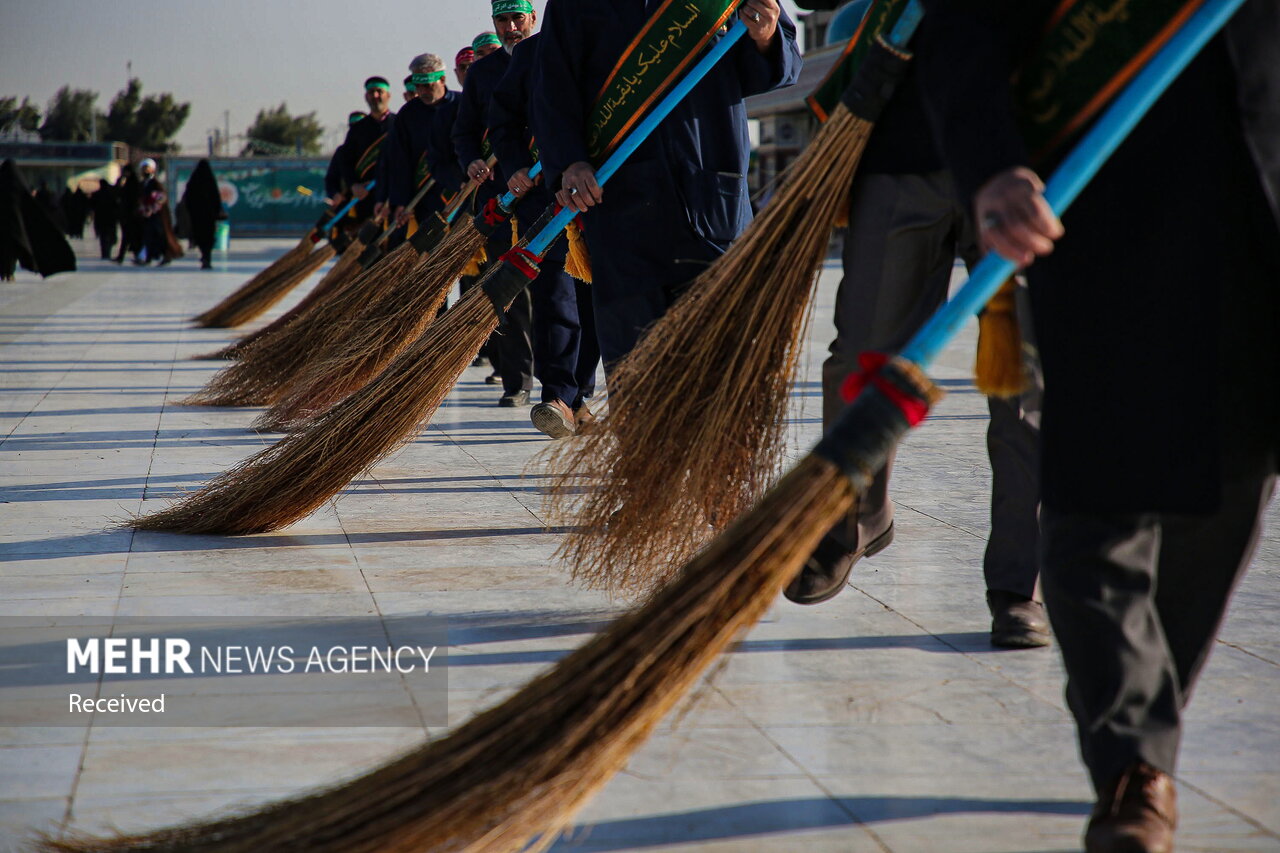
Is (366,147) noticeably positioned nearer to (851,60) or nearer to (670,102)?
(670,102)

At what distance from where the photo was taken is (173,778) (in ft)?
7.41

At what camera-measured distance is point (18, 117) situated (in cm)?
5419

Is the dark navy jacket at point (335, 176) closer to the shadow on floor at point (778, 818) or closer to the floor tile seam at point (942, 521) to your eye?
the floor tile seam at point (942, 521)

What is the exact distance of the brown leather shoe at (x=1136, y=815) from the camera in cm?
185

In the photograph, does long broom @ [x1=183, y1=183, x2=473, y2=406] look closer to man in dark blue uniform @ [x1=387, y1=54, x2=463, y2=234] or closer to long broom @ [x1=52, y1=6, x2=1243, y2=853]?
man in dark blue uniform @ [x1=387, y1=54, x2=463, y2=234]

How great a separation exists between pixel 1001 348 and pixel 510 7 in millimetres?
4619

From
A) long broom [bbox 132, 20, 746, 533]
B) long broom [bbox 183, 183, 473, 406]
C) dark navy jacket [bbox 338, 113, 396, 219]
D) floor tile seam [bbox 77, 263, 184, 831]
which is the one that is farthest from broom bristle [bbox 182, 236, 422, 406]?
dark navy jacket [bbox 338, 113, 396, 219]

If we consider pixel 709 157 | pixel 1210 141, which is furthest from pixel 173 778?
pixel 709 157

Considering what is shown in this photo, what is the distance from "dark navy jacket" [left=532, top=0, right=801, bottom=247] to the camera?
3.67 m

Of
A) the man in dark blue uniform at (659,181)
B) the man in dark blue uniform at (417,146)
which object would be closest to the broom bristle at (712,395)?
the man in dark blue uniform at (659,181)

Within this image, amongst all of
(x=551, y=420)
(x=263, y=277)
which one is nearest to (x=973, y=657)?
(x=551, y=420)

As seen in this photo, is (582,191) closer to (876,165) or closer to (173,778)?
(876,165)

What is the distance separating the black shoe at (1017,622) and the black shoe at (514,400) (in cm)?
433

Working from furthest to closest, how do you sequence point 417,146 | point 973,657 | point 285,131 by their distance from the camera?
point 285,131
point 417,146
point 973,657
